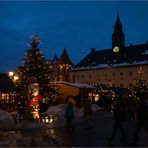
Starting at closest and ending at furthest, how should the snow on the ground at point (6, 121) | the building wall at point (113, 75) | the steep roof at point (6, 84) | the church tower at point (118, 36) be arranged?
the snow on the ground at point (6, 121) < the steep roof at point (6, 84) < the building wall at point (113, 75) < the church tower at point (118, 36)

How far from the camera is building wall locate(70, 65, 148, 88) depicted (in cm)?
8812

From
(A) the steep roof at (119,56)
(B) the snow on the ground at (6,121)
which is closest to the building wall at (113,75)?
(A) the steep roof at (119,56)

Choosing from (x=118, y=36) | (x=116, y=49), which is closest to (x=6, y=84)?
(x=116, y=49)

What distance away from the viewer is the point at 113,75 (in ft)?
301

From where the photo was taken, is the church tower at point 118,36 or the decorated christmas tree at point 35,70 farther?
Answer: the church tower at point 118,36

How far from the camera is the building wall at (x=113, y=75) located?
88.1 meters

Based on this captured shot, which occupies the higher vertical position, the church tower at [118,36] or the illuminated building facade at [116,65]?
the church tower at [118,36]

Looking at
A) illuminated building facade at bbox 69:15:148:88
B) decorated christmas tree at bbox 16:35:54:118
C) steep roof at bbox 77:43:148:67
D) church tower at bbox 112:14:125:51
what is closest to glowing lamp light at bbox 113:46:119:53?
illuminated building facade at bbox 69:15:148:88

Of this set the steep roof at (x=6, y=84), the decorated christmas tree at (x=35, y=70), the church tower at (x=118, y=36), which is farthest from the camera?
the church tower at (x=118, y=36)

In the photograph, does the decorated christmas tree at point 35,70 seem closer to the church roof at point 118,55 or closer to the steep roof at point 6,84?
the steep roof at point 6,84

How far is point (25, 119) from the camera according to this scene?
23922 mm

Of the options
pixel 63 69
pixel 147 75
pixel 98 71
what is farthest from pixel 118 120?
pixel 98 71

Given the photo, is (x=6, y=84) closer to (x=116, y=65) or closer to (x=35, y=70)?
(x=35, y=70)

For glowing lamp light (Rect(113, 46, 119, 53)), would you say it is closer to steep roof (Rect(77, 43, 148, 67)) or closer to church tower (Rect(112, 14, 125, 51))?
church tower (Rect(112, 14, 125, 51))
